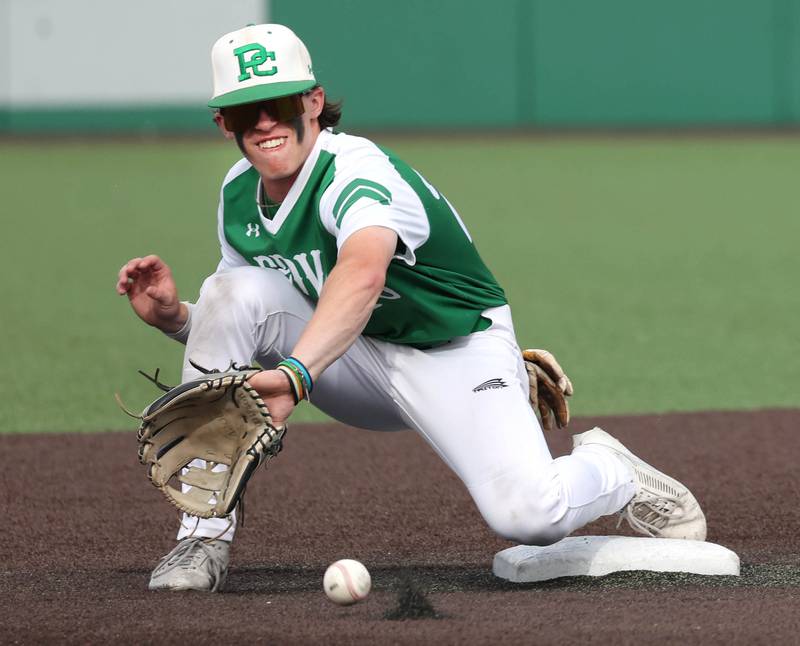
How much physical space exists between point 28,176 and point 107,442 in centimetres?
1175

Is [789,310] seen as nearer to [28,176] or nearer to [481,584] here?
[481,584]

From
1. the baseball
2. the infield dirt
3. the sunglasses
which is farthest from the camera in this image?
the sunglasses

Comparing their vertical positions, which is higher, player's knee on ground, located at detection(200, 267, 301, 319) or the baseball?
player's knee on ground, located at detection(200, 267, 301, 319)

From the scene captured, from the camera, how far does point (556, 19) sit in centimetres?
2138

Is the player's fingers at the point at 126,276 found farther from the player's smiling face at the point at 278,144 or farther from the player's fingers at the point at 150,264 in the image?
the player's smiling face at the point at 278,144

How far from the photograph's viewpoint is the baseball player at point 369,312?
3.72m

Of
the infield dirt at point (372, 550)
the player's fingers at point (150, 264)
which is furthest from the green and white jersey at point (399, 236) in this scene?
the infield dirt at point (372, 550)

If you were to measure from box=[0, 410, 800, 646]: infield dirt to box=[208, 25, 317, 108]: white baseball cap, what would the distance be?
1.26m

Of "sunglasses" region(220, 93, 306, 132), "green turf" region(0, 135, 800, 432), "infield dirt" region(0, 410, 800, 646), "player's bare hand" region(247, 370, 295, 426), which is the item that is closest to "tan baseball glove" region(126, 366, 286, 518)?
"player's bare hand" region(247, 370, 295, 426)

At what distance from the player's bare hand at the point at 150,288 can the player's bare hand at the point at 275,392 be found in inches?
24.8

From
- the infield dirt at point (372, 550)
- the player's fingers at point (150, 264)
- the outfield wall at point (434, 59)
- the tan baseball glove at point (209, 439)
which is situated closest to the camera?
the infield dirt at point (372, 550)

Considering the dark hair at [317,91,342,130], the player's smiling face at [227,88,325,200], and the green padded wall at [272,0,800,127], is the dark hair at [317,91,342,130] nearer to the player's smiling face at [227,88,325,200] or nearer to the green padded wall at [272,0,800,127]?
the player's smiling face at [227,88,325,200]

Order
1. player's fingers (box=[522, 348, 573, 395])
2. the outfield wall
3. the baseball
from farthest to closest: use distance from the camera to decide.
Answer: the outfield wall
player's fingers (box=[522, 348, 573, 395])
the baseball

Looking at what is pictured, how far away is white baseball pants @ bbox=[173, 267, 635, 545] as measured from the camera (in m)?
3.72
